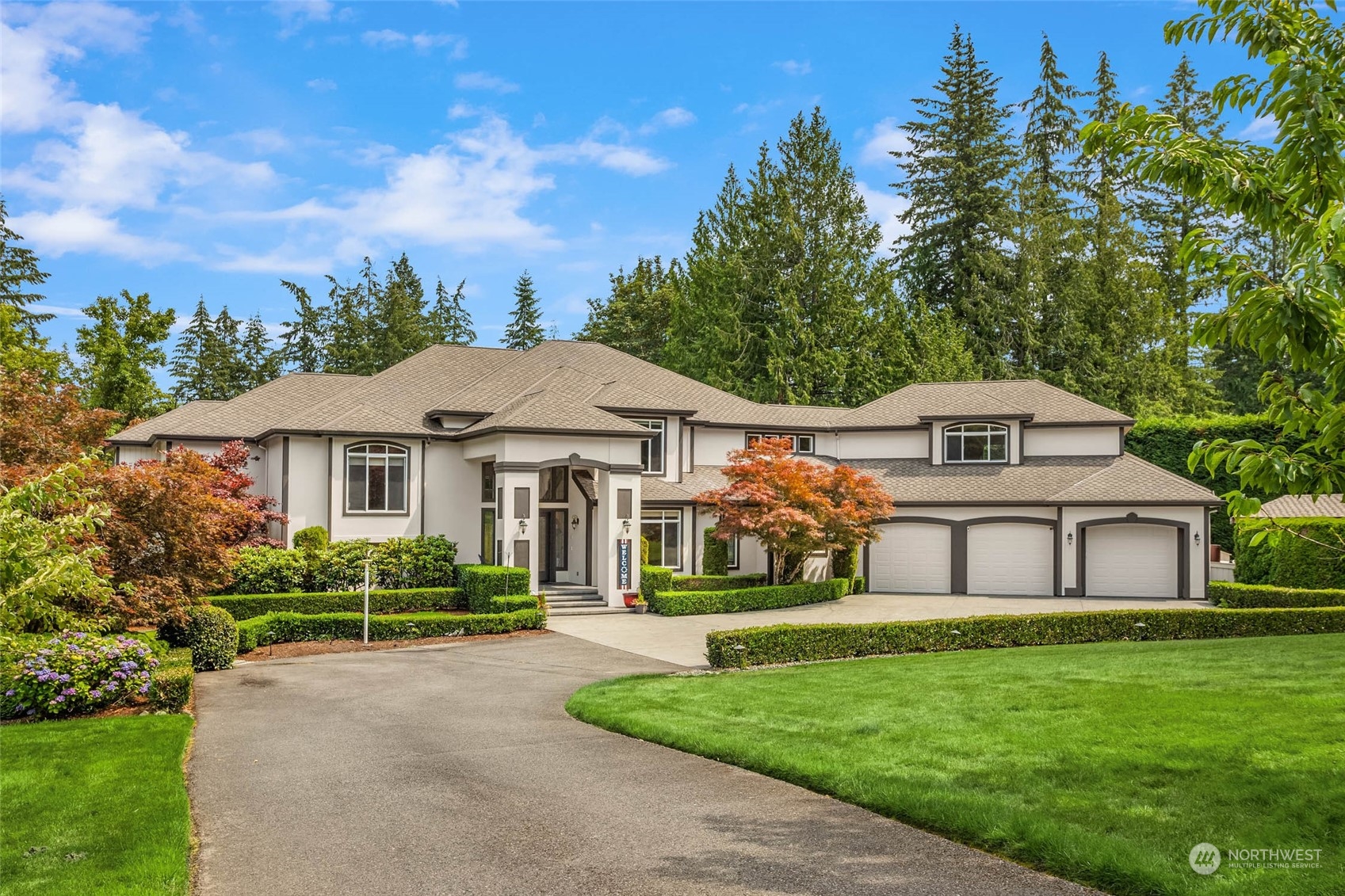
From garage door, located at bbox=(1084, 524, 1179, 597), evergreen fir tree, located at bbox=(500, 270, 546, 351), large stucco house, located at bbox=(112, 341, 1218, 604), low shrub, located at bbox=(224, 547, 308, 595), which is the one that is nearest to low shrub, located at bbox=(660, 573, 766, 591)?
large stucco house, located at bbox=(112, 341, 1218, 604)

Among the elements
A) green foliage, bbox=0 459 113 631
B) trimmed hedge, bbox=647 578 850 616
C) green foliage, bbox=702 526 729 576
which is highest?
green foliage, bbox=0 459 113 631

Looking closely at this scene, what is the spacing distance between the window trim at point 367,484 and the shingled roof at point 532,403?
512 millimetres

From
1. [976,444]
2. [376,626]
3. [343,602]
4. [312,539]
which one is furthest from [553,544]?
[976,444]

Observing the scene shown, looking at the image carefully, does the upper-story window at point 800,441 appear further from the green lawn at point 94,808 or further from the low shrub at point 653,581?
the green lawn at point 94,808

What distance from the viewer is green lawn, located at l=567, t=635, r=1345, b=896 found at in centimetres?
659

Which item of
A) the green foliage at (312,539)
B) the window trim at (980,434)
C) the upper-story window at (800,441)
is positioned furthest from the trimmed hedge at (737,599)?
the green foliage at (312,539)

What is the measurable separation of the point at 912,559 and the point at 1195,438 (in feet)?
43.5

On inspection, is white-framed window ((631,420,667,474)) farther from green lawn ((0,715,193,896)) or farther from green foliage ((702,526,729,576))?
green lawn ((0,715,193,896))

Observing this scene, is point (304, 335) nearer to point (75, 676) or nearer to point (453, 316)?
point (453, 316)

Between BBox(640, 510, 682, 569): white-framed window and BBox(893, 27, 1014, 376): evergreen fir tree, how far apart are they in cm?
2650

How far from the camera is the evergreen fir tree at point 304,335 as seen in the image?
60938 millimetres

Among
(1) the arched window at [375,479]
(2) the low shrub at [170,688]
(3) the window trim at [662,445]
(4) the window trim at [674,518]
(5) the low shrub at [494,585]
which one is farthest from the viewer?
(3) the window trim at [662,445]

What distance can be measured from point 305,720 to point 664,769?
5.60 metres

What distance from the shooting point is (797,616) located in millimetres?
24688
